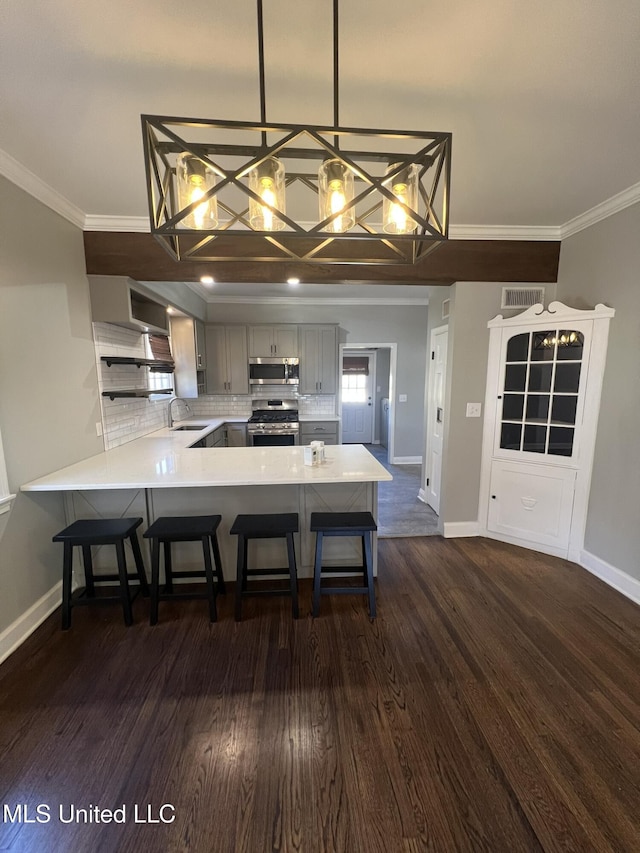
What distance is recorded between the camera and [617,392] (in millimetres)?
2521

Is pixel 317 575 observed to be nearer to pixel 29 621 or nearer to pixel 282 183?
pixel 29 621

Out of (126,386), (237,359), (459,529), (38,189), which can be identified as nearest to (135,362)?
(126,386)

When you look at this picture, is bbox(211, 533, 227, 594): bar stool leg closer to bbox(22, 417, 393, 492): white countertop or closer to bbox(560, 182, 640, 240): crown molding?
bbox(22, 417, 393, 492): white countertop

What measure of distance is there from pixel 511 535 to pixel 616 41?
3.09 metres

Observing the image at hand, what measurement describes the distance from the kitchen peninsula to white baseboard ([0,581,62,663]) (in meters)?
0.51

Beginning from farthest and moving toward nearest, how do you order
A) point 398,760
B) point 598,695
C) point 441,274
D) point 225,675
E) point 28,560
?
point 441,274, point 28,560, point 225,675, point 598,695, point 398,760

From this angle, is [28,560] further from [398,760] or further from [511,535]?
[511,535]

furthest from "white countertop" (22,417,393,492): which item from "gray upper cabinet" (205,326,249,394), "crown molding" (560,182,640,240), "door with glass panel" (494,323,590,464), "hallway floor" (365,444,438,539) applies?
"crown molding" (560,182,640,240)

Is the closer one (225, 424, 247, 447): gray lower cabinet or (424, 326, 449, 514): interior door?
(424, 326, 449, 514): interior door

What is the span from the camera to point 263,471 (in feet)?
7.50

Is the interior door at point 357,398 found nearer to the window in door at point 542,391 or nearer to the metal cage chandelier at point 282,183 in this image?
the window in door at point 542,391

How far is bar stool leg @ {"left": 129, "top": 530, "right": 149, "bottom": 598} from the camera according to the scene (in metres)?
2.34

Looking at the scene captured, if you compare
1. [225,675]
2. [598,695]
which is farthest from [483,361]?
[225,675]

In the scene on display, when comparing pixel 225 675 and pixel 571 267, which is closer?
pixel 225 675
